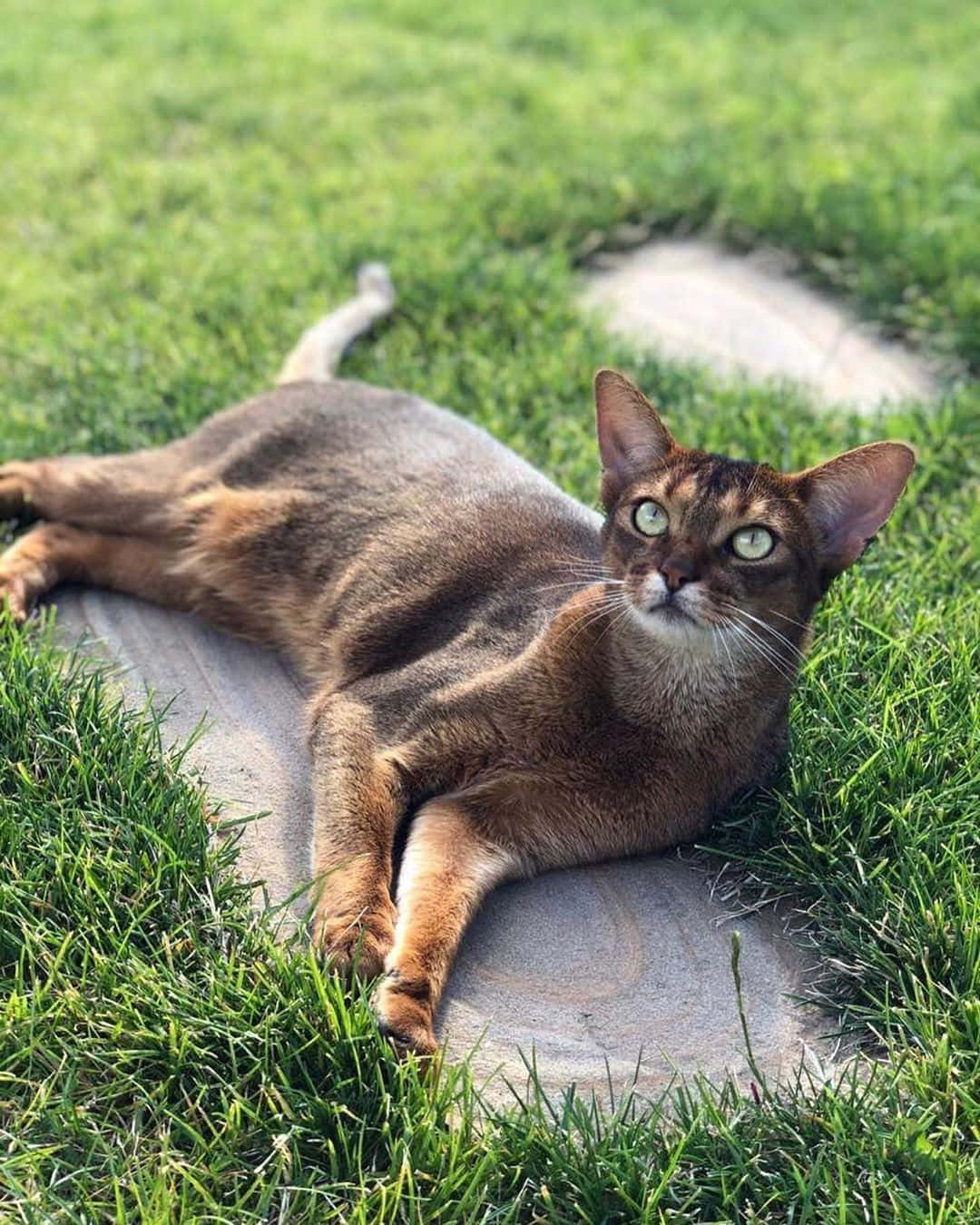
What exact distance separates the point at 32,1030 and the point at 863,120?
544cm

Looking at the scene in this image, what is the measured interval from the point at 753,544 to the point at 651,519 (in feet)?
0.69

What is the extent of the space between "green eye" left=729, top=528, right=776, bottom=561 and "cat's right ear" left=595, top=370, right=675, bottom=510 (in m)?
0.29

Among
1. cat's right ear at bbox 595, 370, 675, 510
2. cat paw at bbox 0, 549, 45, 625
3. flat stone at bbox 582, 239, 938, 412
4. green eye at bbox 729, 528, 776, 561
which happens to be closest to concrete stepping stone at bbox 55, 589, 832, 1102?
cat paw at bbox 0, 549, 45, 625

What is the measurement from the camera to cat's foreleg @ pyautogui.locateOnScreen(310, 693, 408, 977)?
239 centimetres

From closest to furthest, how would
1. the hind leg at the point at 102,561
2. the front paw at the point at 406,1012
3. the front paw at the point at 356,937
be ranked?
the front paw at the point at 406,1012 < the front paw at the point at 356,937 < the hind leg at the point at 102,561

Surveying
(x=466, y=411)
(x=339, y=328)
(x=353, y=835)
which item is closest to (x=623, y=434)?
(x=353, y=835)

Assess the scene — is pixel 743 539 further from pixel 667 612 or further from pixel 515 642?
pixel 515 642

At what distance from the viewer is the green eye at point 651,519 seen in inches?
104

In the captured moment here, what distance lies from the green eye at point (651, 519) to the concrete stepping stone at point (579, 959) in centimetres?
63

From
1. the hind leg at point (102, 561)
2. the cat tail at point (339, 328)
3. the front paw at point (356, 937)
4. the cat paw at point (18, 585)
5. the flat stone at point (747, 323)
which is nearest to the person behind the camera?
the front paw at point (356, 937)

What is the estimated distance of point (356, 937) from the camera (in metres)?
2.38

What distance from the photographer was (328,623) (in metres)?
3.16

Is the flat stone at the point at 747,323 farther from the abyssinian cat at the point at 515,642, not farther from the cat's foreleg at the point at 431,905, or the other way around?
the cat's foreleg at the point at 431,905

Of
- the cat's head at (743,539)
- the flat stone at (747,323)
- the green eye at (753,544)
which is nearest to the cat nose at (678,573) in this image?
the cat's head at (743,539)
